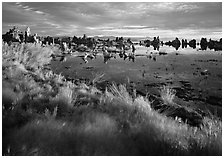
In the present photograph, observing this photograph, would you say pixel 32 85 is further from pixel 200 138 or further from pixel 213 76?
pixel 213 76

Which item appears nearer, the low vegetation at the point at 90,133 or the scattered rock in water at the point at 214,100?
the low vegetation at the point at 90,133

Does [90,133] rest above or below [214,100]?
above

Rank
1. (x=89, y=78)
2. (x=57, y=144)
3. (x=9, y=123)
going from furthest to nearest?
(x=89, y=78), (x=9, y=123), (x=57, y=144)

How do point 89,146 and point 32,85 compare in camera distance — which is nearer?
point 89,146

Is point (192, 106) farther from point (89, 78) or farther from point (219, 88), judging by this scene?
point (89, 78)

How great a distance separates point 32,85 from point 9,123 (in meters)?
2.60

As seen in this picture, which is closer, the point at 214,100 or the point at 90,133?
the point at 90,133

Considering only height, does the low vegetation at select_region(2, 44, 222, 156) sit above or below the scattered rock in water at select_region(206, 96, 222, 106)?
above

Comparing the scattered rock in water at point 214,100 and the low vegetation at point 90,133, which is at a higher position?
the low vegetation at point 90,133

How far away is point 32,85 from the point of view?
249 inches

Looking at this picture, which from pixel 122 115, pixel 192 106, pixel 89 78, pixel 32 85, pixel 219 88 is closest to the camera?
pixel 122 115

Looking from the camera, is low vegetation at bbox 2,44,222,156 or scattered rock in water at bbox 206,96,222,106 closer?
A: low vegetation at bbox 2,44,222,156

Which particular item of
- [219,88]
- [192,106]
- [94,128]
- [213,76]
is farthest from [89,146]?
[213,76]

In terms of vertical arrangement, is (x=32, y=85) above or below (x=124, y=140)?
above
